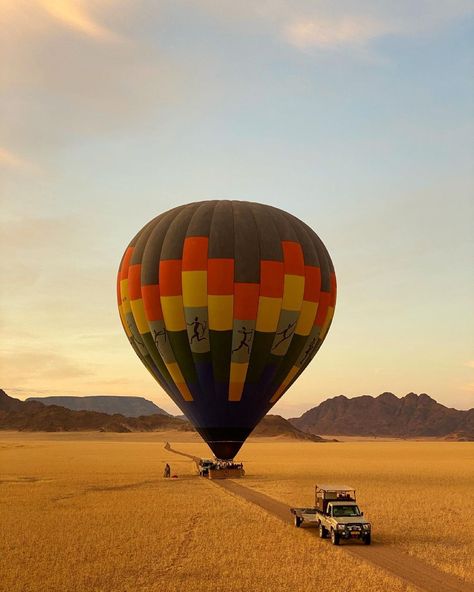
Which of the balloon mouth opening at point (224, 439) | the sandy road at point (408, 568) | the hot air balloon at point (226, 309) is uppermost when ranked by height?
the hot air balloon at point (226, 309)

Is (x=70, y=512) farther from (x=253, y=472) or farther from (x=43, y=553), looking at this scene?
(x=253, y=472)

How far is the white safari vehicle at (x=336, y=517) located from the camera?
26.1m

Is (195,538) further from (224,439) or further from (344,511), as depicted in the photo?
(224,439)

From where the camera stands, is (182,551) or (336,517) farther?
(336,517)

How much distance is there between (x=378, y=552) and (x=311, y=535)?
11.9 ft

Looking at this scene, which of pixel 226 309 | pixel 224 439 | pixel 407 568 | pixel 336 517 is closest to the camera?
pixel 407 568

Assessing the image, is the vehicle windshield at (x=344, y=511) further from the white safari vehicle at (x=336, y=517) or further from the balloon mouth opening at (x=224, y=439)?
the balloon mouth opening at (x=224, y=439)

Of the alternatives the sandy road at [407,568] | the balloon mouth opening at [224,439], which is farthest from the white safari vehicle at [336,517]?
the balloon mouth opening at [224,439]

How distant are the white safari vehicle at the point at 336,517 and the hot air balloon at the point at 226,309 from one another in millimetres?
14040

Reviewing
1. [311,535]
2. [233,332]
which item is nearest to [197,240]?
[233,332]

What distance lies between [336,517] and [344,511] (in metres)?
0.59

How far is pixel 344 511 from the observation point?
90.2ft

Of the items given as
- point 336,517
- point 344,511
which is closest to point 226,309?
point 344,511

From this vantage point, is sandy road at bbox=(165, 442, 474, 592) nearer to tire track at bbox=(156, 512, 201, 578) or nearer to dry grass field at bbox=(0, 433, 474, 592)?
dry grass field at bbox=(0, 433, 474, 592)
